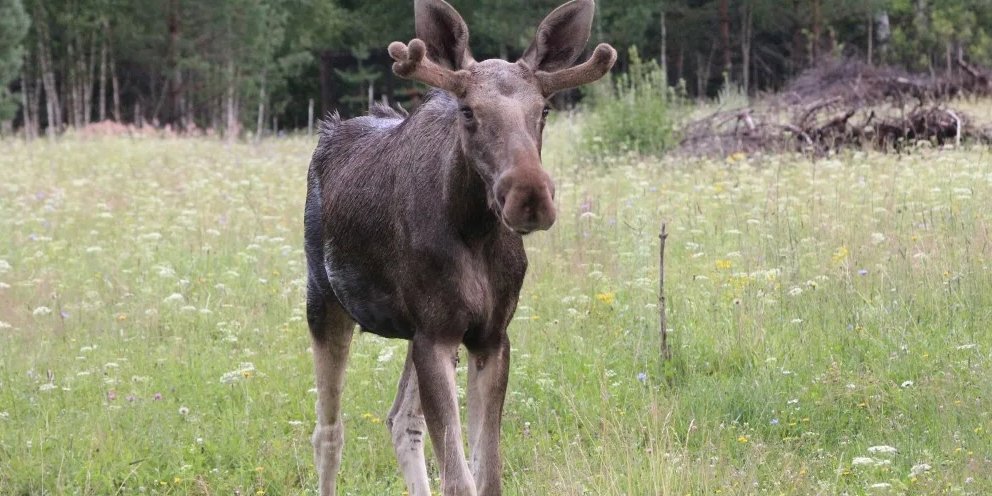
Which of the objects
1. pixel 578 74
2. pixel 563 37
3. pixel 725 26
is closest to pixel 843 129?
pixel 563 37

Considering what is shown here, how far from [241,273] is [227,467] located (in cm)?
375

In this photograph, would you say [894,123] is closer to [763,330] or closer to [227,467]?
[763,330]

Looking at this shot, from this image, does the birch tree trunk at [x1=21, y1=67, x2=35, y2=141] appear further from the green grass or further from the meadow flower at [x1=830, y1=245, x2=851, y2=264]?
the meadow flower at [x1=830, y1=245, x2=851, y2=264]

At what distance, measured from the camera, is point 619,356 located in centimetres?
705

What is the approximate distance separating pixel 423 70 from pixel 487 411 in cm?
132

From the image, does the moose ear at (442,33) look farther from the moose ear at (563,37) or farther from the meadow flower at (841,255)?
the meadow flower at (841,255)

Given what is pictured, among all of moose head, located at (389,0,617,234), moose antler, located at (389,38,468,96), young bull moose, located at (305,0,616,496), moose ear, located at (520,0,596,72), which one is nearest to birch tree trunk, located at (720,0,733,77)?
young bull moose, located at (305,0,616,496)

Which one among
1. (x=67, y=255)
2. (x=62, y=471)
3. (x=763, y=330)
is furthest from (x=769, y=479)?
(x=67, y=255)

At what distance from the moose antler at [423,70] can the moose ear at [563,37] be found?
1.19 ft

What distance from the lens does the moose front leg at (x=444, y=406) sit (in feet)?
14.5

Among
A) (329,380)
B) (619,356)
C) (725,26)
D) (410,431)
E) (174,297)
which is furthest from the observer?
(725,26)

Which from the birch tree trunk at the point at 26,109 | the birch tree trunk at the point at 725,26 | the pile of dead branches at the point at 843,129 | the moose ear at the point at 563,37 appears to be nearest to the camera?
the moose ear at the point at 563,37

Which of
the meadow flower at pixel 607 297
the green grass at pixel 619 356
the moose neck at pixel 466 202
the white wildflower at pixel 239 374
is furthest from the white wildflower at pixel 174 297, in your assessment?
the moose neck at pixel 466 202

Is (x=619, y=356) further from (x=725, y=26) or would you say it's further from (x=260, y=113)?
(x=725, y=26)
